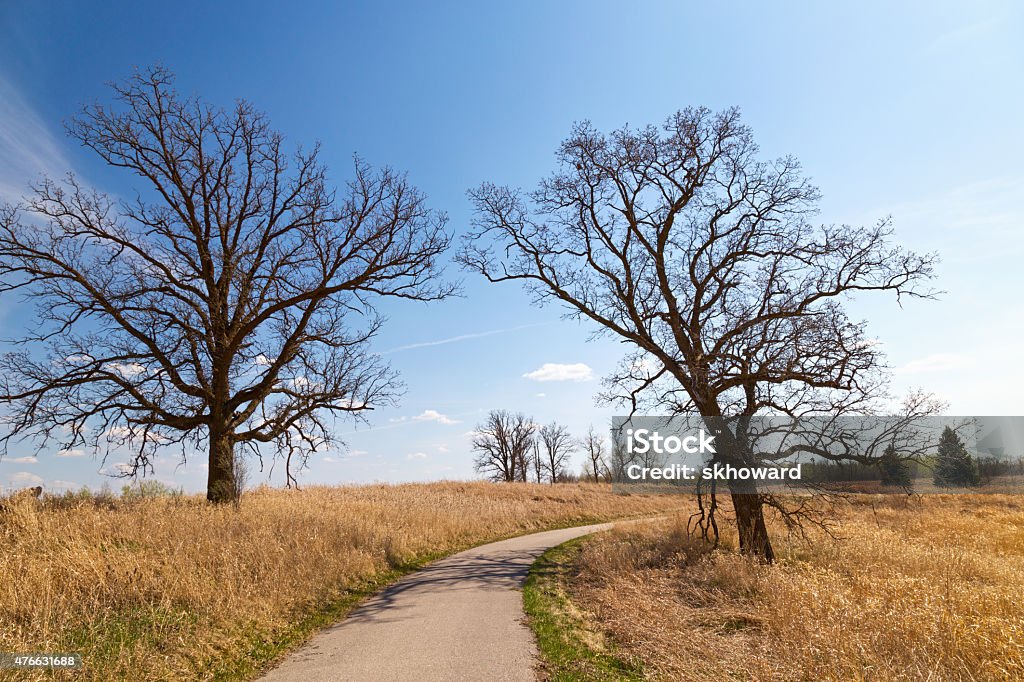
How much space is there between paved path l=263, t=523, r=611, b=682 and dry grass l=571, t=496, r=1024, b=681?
1736mm

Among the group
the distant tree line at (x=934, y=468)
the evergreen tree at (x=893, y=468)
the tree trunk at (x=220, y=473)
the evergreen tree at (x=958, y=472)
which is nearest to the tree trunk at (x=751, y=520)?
the distant tree line at (x=934, y=468)

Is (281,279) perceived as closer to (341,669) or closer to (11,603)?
(11,603)

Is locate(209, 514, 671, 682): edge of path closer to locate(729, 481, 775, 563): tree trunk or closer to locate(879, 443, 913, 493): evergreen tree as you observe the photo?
locate(729, 481, 775, 563): tree trunk

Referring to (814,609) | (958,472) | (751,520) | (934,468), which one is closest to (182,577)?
(814,609)

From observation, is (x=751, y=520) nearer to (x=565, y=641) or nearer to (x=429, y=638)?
(x=565, y=641)

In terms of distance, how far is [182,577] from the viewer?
9.29 metres

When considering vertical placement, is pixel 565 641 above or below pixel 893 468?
below

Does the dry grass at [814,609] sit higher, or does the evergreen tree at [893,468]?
the evergreen tree at [893,468]

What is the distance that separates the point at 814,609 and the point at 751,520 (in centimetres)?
644

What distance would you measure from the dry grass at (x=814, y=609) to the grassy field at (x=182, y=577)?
18.3 ft

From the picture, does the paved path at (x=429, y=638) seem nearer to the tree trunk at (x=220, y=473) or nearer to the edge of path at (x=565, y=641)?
the edge of path at (x=565, y=641)

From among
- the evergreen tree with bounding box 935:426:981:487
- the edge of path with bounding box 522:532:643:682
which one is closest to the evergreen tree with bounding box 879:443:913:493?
the edge of path with bounding box 522:532:643:682

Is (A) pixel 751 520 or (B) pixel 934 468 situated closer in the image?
(A) pixel 751 520

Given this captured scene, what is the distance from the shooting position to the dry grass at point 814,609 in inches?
245
